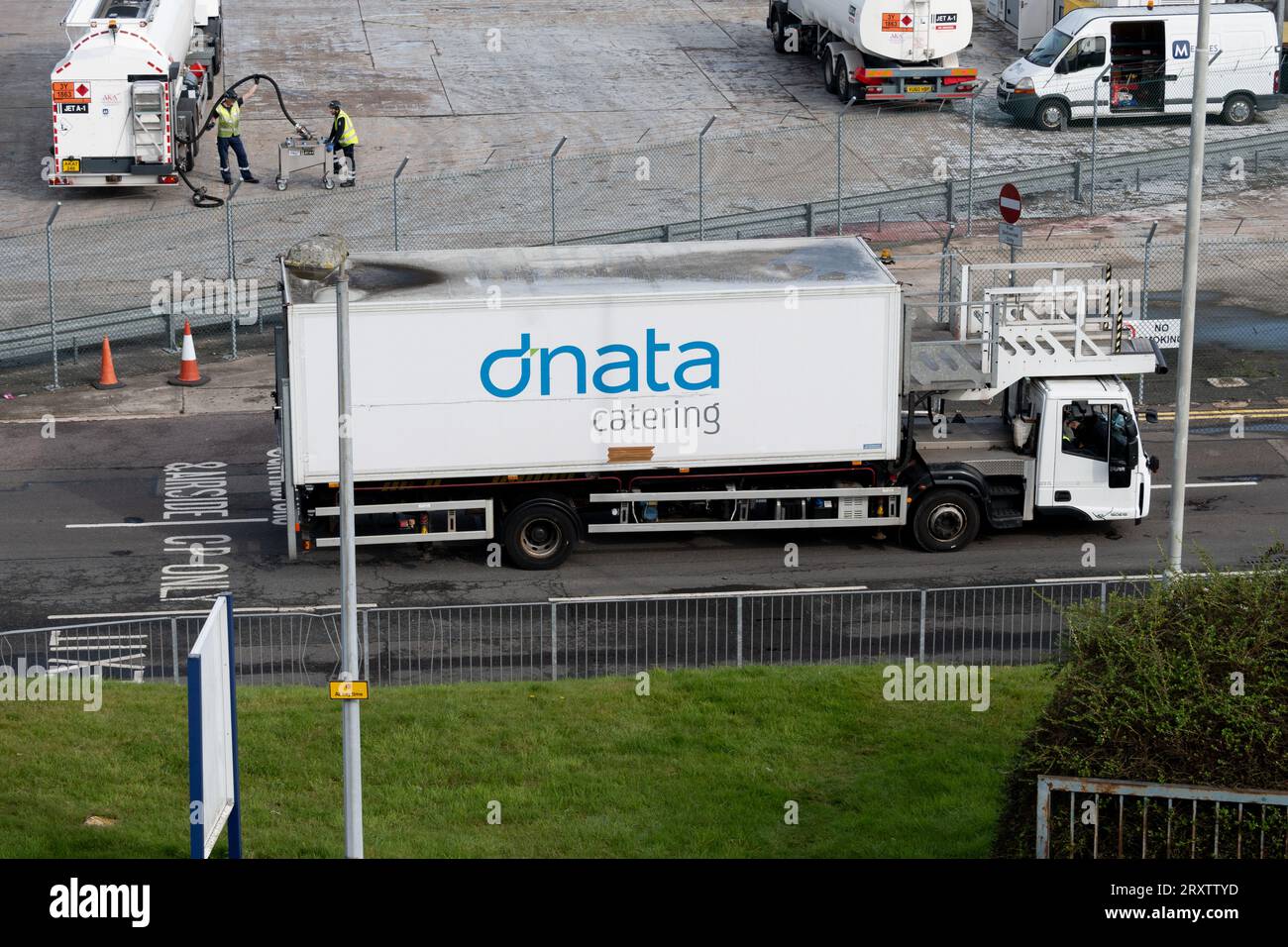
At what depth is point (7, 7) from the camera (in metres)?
51.6

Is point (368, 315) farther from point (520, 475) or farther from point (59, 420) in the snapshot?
point (59, 420)

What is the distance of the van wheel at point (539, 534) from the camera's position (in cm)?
2080

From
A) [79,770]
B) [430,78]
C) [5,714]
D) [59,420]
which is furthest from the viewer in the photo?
[430,78]

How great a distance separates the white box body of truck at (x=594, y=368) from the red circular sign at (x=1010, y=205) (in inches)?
145

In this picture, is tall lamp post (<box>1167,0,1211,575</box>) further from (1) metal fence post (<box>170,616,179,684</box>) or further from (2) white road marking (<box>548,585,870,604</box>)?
(1) metal fence post (<box>170,616,179,684</box>)

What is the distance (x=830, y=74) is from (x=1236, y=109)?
8.90 meters

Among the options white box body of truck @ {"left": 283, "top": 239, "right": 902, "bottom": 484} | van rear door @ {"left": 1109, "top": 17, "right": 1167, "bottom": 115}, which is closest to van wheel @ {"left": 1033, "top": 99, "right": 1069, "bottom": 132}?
van rear door @ {"left": 1109, "top": 17, "right": 1167, "bottom": 115}

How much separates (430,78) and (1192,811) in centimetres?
3717

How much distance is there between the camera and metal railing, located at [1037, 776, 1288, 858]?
1056 centimetres

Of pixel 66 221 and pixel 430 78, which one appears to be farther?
pixel 430 78

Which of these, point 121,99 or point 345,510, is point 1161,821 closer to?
point 345,510
